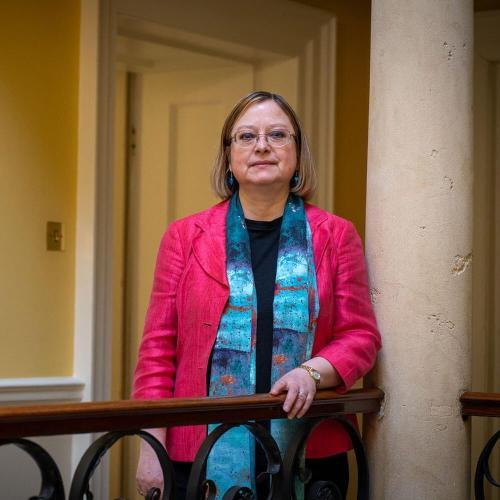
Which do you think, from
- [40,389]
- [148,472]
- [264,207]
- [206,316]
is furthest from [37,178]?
[148,472]

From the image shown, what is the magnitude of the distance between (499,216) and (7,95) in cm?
248

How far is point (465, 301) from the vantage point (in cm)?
281

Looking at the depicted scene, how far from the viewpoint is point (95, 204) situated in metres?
4.01

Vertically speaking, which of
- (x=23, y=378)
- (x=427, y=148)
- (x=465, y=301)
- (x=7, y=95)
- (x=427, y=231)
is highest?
(x=7, y=95)

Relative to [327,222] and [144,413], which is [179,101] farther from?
[144,413]

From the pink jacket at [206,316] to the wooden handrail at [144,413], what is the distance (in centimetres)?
12

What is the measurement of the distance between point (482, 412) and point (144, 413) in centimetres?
102

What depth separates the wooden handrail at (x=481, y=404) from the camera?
8.65 ft

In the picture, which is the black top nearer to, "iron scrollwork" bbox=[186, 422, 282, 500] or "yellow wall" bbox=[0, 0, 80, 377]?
"iron scrollwork" bbox=[186, 422, 282, 500]

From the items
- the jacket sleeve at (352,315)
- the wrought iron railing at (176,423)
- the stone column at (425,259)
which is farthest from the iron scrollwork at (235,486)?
the stone column at (425,259)

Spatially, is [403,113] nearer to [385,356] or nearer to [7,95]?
[385,356]

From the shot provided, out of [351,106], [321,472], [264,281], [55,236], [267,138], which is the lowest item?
[321,472]

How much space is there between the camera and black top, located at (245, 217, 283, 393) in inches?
101

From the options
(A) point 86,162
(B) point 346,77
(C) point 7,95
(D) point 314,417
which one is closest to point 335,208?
(B) point 346,77
